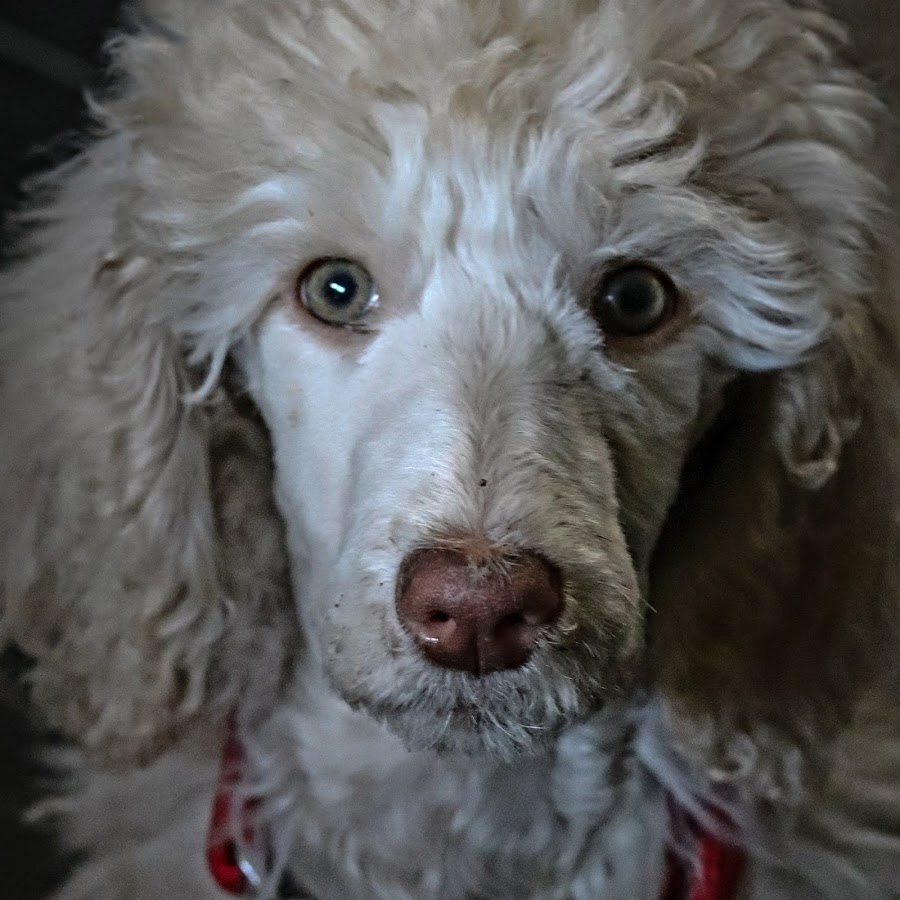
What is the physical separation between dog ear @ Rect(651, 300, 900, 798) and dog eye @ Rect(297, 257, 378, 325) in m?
0.32

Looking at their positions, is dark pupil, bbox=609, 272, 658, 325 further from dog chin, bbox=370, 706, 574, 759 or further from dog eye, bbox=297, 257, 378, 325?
dog chin, bbox=370, 706, 574, 759

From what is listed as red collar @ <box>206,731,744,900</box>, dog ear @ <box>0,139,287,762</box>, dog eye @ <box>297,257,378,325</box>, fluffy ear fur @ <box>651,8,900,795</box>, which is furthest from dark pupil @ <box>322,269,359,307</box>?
red collar @ <box>206,731,744,900</box>

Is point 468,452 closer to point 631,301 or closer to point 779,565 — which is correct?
point 631,301

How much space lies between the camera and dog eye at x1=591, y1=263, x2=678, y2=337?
1024 mm

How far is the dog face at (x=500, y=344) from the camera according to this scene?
2.81 ft

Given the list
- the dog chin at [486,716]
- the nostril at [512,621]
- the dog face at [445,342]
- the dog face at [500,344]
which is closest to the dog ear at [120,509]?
the dog face at [445,342]

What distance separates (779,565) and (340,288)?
434 mm

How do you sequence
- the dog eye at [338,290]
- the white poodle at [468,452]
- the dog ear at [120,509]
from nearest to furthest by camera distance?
the white poodle at [468,452] → the dog eye at [338,290] → the dog ear at [120,509]

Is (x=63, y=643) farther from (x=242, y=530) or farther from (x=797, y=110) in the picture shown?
(x=797, y=110)

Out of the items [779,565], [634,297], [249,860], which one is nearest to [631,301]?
[634,297]

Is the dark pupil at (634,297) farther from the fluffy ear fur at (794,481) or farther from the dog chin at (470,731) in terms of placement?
the dog chin at (470,731)

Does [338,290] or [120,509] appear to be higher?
[338,290]

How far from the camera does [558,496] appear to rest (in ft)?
2.87

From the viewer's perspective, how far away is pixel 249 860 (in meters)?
1.24
